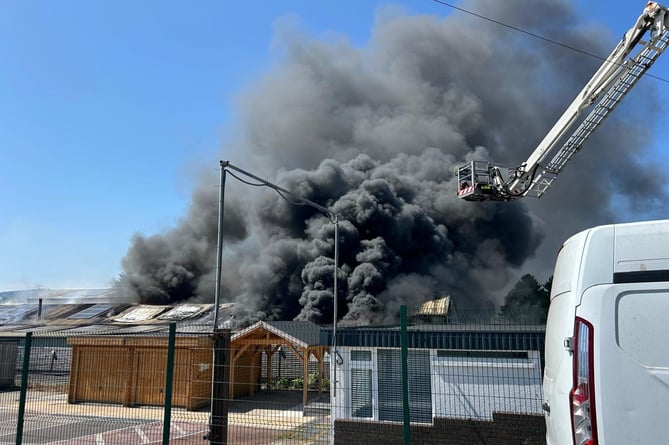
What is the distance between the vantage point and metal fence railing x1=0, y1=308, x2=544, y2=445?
23.1 ft

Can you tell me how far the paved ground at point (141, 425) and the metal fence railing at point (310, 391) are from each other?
48mm

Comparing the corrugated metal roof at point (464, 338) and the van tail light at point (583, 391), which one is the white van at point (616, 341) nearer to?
the van tail light at point (583, 391)

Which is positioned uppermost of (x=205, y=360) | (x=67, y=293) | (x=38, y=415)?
(x=67, y=293)

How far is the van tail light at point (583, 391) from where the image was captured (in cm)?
240

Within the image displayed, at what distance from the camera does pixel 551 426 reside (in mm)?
2865

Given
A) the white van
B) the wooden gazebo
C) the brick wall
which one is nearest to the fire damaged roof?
the wooden gazebo

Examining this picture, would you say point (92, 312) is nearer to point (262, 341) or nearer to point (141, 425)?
point (262, 341)

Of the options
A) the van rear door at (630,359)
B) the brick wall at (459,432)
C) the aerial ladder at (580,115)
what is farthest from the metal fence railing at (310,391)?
the aerial ladder at (580,115)

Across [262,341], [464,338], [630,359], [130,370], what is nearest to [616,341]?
[630,359]

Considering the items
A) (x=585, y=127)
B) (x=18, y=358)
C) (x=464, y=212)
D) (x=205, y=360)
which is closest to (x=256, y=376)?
(x=205, y=360)

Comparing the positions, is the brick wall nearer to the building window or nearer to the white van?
the building window

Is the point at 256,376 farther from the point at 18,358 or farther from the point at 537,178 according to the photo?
the point at 537,178

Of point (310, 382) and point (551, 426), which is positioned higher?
point (551, 426)

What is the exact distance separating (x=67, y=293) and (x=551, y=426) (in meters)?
75.1
